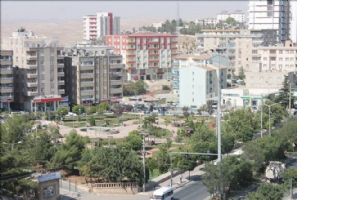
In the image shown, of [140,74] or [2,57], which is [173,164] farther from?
[140,74]

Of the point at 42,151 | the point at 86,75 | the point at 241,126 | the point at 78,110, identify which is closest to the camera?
the point at 42,151

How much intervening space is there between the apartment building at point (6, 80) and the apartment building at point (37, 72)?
20 centimetres

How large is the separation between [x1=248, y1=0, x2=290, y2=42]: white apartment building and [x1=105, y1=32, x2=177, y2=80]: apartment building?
2299mm

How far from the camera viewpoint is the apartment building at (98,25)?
15672mm

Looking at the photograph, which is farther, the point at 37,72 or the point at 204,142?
the point at 37,72

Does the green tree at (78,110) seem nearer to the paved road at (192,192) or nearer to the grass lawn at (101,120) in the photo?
the grass lawn at (101,120)

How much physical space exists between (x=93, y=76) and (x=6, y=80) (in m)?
1.33

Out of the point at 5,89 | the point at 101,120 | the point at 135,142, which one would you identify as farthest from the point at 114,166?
the point at 5,89

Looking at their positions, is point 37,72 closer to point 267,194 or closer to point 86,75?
point 86,75

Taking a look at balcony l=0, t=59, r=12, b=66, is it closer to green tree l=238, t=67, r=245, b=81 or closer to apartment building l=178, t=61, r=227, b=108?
apartment building l=178, t=61, r=227, b=108

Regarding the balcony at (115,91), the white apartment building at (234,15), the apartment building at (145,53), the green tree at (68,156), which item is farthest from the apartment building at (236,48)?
the green tree at (68,156)

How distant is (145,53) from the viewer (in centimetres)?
1205

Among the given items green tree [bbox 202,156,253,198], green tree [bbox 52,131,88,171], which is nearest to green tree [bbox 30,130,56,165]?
green tree [bbox 52,131,88,171]

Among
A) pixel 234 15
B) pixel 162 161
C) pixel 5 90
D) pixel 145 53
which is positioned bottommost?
pixel 162 161
